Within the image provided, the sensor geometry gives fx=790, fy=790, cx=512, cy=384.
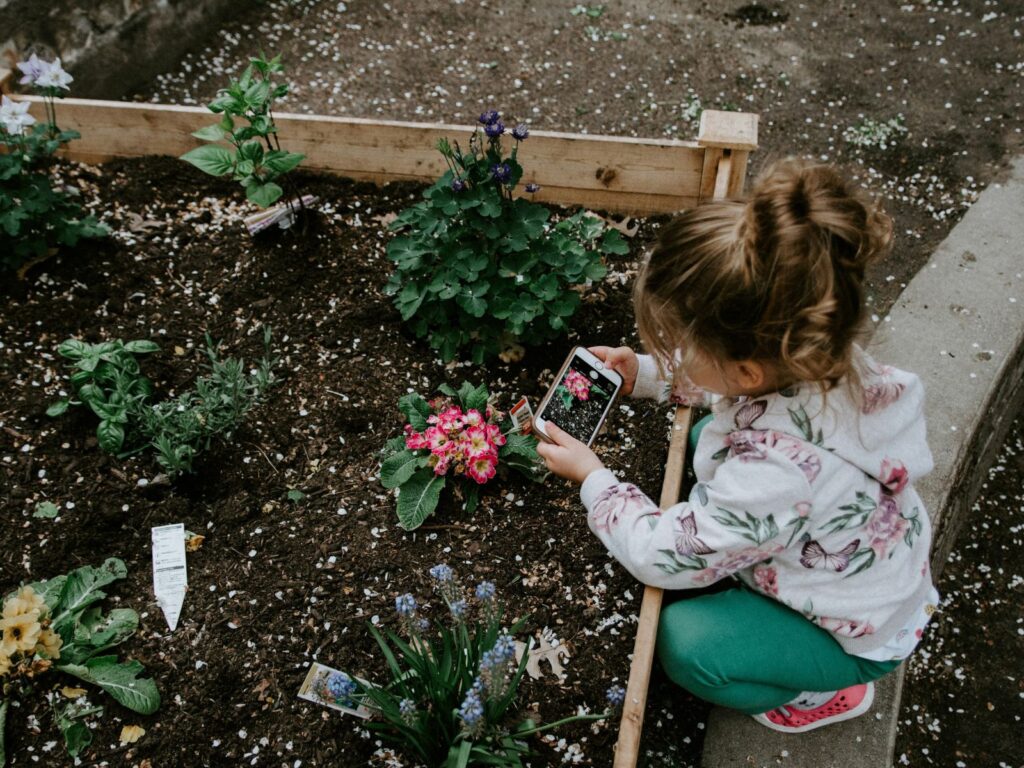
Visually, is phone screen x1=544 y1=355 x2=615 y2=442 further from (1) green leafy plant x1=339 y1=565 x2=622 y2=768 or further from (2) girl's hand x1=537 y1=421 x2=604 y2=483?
(1) green leafy plant x1=339 y1=565 x2=622 y2=768

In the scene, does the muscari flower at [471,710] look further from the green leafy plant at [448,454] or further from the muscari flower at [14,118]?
the muscari flower at [14,118]

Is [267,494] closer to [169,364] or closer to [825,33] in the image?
[169,364]

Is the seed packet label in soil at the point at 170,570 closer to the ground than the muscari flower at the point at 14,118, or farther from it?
closer to the ground

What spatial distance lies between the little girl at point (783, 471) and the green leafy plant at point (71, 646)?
1222mm

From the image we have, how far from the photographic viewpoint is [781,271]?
143 centimetres

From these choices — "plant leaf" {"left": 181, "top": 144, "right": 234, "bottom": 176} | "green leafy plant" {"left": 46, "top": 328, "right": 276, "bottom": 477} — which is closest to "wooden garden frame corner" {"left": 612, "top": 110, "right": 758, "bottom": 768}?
"green leafy plant" {"left": 46, "top": 328, "right": 276, "bottom": 477}

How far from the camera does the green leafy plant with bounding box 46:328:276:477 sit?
2295 mm

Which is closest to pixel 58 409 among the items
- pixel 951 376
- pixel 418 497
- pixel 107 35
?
pixel 418 497

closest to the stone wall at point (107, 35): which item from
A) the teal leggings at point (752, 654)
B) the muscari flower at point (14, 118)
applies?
the muscari flower at point (14, 118)

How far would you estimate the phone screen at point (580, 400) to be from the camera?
7.49 feet

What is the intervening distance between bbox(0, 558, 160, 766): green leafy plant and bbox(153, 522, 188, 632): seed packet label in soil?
0.28ft

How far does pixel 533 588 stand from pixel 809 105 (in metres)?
3.13

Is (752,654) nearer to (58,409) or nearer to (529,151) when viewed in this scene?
(529,151)

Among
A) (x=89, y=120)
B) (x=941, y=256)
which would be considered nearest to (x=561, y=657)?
(x=941, y=256)
